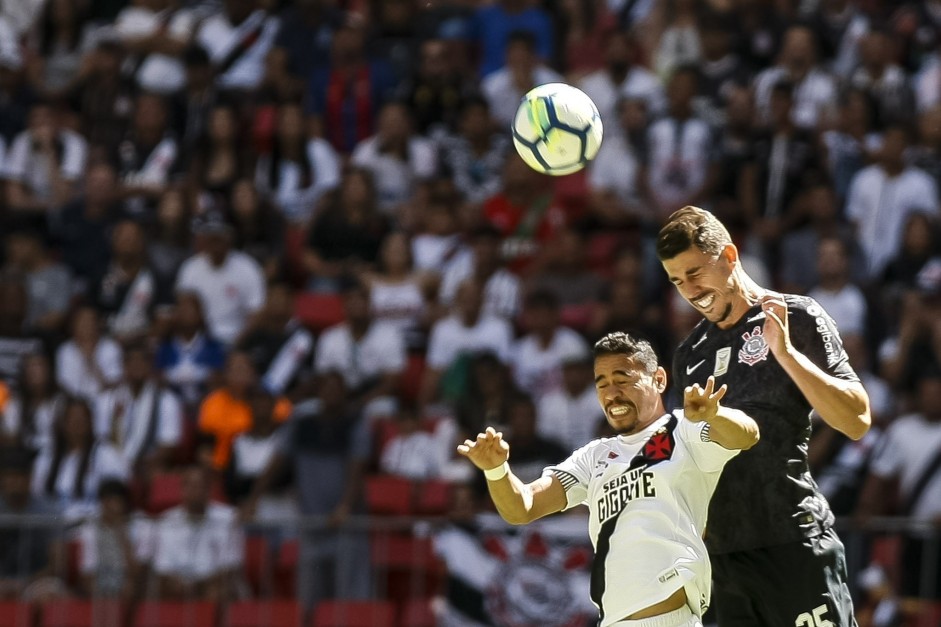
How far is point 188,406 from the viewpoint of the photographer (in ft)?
51.2

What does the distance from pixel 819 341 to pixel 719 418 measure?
0.92m

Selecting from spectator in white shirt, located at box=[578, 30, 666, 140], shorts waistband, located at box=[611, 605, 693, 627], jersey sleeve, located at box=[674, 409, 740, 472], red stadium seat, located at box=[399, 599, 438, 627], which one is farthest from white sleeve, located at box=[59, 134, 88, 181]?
shorts waistband, located at box=[611, 605, 693, 627]

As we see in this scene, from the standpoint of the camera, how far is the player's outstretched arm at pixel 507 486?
6.61 meters

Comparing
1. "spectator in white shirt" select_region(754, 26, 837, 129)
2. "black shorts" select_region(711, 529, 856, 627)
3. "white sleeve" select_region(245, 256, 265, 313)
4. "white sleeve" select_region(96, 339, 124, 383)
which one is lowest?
"black shorts" select_region(711, 529, 856, 627)

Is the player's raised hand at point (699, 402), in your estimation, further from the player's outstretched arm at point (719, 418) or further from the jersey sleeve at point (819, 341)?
the jersey sleeve at point (819, 341)

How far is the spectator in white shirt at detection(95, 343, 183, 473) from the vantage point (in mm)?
15250

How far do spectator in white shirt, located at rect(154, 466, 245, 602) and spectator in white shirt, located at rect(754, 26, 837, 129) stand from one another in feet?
22.5

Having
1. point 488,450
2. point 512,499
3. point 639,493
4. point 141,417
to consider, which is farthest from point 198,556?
point 639,493

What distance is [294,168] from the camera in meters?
17.7

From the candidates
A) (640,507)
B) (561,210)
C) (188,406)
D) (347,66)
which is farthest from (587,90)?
(640,507)

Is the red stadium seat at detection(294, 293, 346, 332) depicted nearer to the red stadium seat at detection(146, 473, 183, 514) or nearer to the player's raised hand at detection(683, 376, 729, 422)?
the red stadium seat at detection(146, 473, 183, 514)

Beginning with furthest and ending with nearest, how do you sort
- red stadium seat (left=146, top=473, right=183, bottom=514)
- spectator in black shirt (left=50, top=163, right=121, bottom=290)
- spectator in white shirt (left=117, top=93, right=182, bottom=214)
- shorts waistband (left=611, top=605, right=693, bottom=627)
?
1. spectator in white shirt (left=117, top=93, right=182, bottom=214)
2. spectator in black shirt (left=50, top=163, right=121, bottom=290)
3. red stadium seat (left=146, top=473, right=183, bottom=514)
4. shorts waistband (left=611, top=605, right=693, bottom=627)

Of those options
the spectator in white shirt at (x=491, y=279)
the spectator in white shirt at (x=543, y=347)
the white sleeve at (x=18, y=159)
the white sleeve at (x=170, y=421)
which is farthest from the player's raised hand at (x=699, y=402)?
the white sleeve at (x=18, y=159)

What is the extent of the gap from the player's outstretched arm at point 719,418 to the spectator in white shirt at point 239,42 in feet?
45.0
